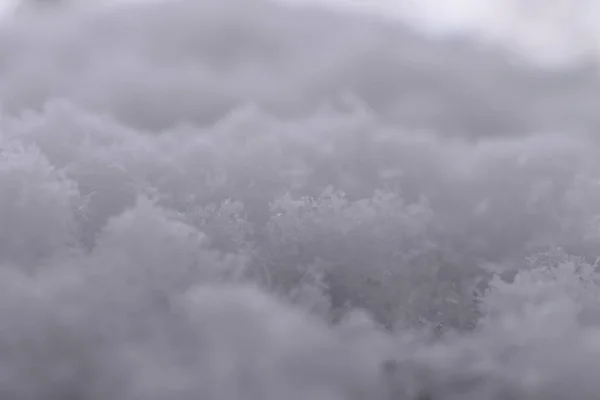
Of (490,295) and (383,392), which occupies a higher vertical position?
(490,295)

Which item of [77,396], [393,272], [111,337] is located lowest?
[77,396]

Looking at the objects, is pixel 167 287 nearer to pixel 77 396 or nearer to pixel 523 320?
pixel 77 396

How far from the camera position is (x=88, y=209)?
19859 mm

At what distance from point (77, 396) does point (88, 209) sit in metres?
4.69

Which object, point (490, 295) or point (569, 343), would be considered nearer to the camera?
point (569, 343)

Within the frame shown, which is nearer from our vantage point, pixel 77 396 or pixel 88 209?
pixel 77 396

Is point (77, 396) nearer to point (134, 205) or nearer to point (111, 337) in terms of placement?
point (111, 337)

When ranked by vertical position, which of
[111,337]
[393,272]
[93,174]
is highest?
[93,174]

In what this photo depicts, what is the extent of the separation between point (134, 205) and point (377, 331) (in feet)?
22.7

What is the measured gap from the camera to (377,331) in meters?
19.3

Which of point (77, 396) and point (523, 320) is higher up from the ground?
point (523, 320)

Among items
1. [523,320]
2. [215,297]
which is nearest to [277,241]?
[215,297]

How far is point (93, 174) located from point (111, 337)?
4.54 metres

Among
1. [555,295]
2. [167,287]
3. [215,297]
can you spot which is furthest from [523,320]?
[167,287]
